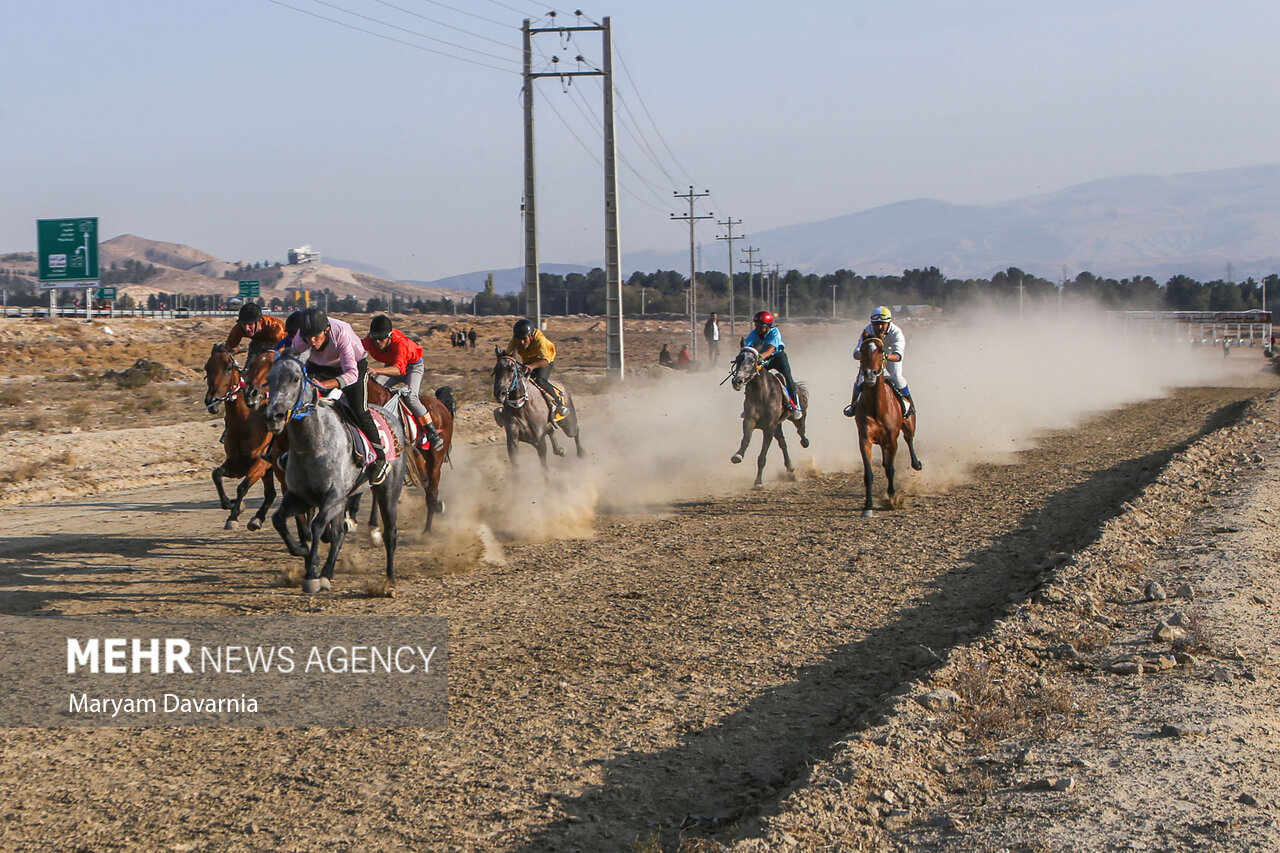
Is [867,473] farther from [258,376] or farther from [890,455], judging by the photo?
[258,376]

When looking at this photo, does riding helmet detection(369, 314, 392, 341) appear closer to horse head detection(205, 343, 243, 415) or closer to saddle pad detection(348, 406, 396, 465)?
saddle pad detection(348, 406, 396, 465)

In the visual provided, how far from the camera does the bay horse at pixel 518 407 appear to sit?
17109 mm

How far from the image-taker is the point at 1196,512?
1524cm

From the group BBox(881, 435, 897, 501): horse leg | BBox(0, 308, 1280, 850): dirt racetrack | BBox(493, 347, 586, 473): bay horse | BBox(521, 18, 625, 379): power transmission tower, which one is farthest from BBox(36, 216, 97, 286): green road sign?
BBox(881, 435, 897, 501): horse leg

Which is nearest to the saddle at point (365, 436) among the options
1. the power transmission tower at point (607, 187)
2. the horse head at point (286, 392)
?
the horse head at point (286, 392)

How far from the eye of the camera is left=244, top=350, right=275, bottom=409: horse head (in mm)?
11211

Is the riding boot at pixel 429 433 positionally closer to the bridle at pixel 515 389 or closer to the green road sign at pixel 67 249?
the bridle at pixel 515 389

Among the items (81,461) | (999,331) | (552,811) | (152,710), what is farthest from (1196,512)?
(999,331)

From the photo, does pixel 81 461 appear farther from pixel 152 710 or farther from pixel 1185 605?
Result: pixel 1185 605

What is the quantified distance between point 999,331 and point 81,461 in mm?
55454

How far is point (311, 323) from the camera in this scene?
35.9ft

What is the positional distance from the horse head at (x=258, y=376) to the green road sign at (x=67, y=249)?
6490 cm

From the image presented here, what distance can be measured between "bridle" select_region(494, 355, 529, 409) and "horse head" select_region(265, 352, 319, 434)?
6.36 meters

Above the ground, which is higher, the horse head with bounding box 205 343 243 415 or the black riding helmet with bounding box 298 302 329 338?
the black riding helmet with bounding box 298 302 329 338
